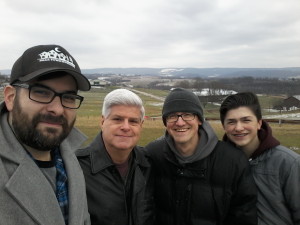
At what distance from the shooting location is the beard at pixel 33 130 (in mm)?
2229

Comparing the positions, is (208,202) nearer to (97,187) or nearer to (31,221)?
(97,187)

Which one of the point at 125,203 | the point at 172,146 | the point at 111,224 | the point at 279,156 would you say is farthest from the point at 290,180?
the point at 111,224

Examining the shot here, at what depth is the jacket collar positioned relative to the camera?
3238 millimetres

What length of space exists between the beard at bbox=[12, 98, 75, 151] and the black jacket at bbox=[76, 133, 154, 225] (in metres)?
→ 1.01

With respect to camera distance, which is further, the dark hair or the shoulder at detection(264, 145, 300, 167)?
the dark hair

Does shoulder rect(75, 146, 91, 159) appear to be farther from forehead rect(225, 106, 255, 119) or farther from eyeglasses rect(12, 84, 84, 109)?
forehead rect(225, 106, 255, 119)

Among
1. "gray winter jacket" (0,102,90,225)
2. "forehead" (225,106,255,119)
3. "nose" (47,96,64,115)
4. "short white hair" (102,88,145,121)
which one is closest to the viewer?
"gray winter jacket" (0,102,90,225)

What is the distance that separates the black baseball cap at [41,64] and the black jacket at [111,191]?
127 centimetres

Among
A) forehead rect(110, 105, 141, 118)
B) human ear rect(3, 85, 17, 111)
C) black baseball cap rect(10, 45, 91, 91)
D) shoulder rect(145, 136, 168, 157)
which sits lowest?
shoulder rect(145, 136, 168, 157)

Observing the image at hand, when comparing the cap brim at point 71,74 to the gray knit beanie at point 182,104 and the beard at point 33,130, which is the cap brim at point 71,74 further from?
the gray knit beanie at point 182,104

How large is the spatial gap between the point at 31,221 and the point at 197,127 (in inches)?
94.2

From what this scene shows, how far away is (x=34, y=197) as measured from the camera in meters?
2.08

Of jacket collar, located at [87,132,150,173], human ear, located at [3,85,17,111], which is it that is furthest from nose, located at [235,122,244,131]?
human ear, located at [3,85,17,111]

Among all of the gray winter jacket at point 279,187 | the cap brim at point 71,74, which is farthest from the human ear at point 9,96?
the gray winter jacket at point 279,187
